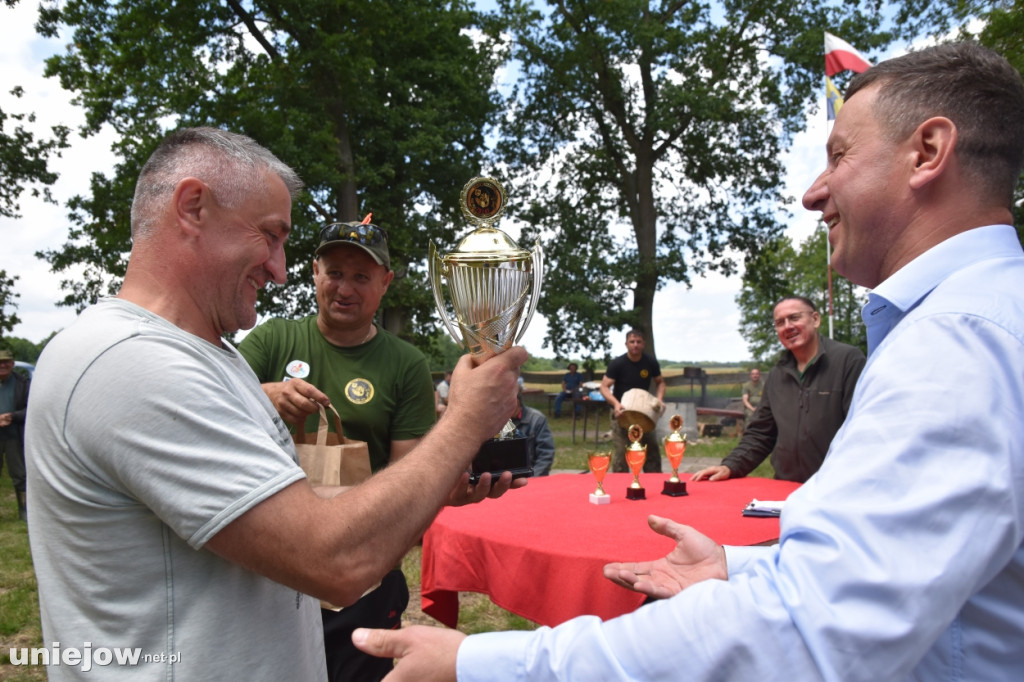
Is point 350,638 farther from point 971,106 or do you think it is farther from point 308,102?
point 308,102

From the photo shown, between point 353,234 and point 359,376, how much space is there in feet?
2.05

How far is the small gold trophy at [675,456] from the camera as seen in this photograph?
3807 millimetres

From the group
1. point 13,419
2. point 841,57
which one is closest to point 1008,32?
point 841,57

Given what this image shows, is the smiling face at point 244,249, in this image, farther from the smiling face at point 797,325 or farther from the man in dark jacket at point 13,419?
the man in dark jacket at point 13,419

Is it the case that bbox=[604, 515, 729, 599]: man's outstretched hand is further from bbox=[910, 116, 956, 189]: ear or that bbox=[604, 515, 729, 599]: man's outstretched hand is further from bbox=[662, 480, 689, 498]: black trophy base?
bbox=[662, 480, 689, 498]: black trophy base

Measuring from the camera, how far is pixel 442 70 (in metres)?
18.5

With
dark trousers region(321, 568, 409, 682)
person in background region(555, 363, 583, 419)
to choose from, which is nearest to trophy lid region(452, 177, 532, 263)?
dark trousers region(321, 568, 409, 682)

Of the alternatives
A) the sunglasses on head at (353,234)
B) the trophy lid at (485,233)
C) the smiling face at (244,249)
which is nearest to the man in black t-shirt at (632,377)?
the sunglasses on head at (353,234)

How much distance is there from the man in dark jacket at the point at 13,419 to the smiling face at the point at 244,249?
8.86 meters

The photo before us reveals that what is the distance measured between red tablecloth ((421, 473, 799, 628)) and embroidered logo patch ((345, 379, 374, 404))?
0.71m

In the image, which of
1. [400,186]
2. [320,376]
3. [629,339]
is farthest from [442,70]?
[320,376]

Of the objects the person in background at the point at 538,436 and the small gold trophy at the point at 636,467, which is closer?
the small gold trophy at the point at 636,467

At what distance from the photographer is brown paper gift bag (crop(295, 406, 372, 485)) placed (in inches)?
96.2

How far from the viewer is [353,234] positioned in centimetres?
303
